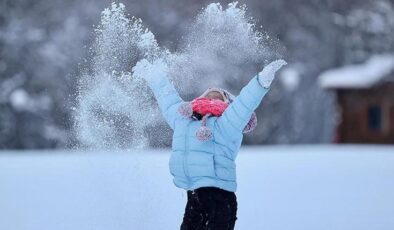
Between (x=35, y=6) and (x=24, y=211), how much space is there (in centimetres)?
2173

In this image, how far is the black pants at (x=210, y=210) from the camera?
4.02 m

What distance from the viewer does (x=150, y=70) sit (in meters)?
4.77

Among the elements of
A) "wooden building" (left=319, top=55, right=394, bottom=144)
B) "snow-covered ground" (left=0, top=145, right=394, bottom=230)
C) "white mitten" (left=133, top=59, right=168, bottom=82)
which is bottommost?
"snow-covered ground" (left=0, top=145, right=394, bottom=230)

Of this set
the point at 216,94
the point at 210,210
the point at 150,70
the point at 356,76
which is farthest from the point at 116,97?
the point at 356,76

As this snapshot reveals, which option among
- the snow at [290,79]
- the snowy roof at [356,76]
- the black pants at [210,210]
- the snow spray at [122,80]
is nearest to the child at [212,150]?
the black pants at [210,210]

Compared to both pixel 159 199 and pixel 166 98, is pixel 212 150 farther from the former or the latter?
pixel 159 199

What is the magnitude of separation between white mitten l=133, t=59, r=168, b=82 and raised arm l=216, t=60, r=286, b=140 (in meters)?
0.66

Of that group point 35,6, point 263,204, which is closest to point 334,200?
point 263,204

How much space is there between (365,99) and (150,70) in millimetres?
24799

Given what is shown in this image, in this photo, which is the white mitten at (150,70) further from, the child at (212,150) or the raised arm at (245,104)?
the raised arm at (245,104)

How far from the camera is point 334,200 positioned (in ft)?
24.8

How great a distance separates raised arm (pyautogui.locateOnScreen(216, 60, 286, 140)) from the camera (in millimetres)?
4105

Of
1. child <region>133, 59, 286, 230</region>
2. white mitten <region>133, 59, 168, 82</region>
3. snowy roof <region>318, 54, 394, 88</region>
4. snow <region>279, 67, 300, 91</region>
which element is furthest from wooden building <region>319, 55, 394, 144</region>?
child <region>133, 59, 286, 230</region>

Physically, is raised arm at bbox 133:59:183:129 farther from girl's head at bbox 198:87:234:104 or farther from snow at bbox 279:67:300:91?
snow at bbox 279:67:300:91
